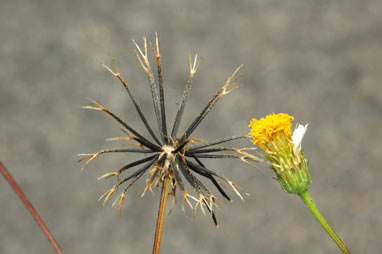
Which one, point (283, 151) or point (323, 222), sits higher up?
point (283, 151)

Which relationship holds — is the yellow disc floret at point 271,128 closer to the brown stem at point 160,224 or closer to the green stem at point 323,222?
the green stem at point 323,222

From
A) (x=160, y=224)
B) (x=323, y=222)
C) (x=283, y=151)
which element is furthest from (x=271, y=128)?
(x=160, y=224)

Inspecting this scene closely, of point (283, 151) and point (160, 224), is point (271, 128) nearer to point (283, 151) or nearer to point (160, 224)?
point (283, 151)

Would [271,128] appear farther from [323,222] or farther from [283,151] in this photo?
[323,222]

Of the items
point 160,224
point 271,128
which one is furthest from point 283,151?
point 160,224

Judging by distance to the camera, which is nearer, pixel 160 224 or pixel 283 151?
pixel 160 224

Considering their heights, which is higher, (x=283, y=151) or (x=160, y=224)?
(x=283, y=151)

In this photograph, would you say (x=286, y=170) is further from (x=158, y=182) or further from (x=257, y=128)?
(x=158, y=182)

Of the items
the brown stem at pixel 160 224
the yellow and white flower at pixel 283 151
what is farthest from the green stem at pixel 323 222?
the brown stem at pixel 160 224
